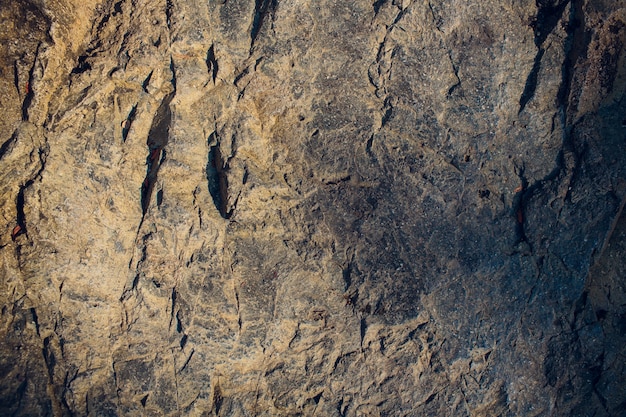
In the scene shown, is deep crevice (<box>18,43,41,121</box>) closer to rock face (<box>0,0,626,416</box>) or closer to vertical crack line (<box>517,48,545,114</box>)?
rock face (<box>0,0,626,416</box>)

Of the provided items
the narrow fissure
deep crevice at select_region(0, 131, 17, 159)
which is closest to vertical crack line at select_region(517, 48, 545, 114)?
the narrow fissure

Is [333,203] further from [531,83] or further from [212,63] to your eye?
[531,83]

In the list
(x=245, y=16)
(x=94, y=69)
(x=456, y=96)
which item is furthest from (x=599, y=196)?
(x=94, y=69)

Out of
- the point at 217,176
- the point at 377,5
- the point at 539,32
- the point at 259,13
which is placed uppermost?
the point at 539,32

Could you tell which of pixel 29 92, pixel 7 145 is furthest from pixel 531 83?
pixel 7 145

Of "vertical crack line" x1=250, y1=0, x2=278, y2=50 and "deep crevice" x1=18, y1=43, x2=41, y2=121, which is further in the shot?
"vertical crack line" x1=250, y1=0, x2=278, y2=50

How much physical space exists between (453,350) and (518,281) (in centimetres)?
56

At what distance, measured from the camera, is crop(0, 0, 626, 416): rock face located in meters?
2.76

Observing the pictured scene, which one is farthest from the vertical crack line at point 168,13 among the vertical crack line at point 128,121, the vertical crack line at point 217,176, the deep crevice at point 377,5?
the deep crevice at point 377,5

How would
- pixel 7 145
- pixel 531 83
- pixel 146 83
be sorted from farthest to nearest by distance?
pixel 531 83 → pixel 146 83 → pixel 7 145

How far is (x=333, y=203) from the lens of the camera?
9.48ft

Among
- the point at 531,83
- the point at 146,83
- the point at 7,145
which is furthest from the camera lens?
the point at 531,83

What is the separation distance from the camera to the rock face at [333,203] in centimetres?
276

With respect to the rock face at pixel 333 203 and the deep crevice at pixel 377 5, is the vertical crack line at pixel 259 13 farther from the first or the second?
the deep crevice at pixel 377 5
